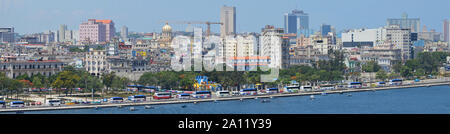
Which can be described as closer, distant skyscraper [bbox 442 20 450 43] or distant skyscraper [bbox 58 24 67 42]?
distant skyscraper [bbox 442 20 450 43]

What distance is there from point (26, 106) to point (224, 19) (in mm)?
40572

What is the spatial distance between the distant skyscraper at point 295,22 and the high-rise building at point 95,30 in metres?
21.3

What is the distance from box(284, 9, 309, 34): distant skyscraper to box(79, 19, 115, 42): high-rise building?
21.3m

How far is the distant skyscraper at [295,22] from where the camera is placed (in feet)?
228

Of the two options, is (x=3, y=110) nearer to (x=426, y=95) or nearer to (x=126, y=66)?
(x=126, y=66)

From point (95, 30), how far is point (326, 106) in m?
39.5

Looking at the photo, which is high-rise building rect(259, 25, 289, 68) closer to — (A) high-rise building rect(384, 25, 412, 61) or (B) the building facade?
(B) the building facade

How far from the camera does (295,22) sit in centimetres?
7025

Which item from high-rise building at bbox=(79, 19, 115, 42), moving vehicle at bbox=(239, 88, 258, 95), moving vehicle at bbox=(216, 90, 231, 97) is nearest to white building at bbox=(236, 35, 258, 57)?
moving vehicle at bbox=(239, 88, 258, 95)

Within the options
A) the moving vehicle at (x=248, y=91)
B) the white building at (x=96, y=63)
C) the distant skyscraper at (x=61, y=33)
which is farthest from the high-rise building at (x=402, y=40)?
the distant skyscraper at (x=61, y=33)

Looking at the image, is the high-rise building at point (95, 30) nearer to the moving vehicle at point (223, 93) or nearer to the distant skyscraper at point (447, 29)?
the distant skyscraper at point (447, 29)

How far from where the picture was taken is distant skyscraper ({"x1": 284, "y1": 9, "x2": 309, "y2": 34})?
6950cm

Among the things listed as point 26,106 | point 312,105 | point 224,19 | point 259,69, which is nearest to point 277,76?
point 259,69

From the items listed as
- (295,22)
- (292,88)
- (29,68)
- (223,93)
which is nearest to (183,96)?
→ (223,93)
